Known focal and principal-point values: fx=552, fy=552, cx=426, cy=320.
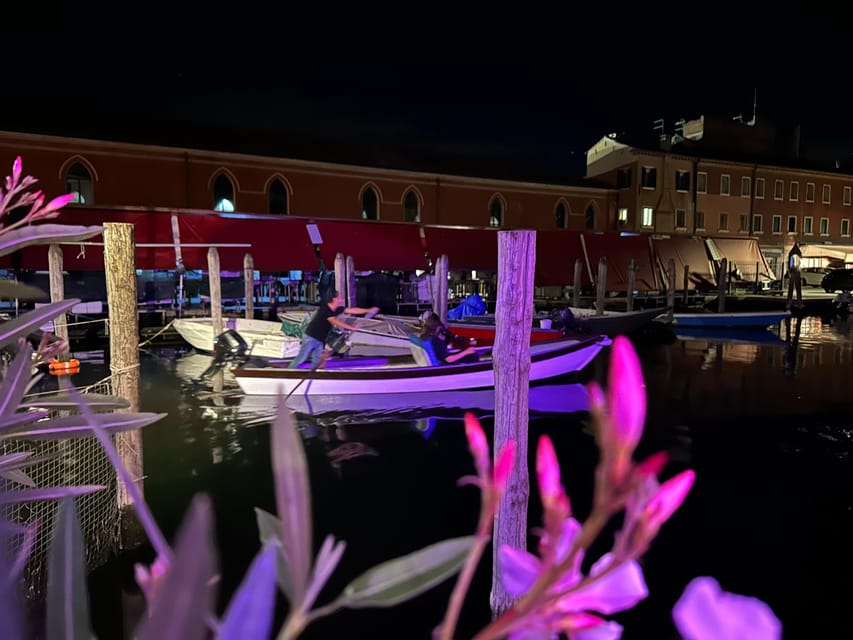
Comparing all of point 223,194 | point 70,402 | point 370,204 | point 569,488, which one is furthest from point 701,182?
point 70,402

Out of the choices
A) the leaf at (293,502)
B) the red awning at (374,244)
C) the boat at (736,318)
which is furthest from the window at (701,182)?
the leaf at (293,502)

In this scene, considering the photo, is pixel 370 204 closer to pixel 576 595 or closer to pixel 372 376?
pixel 372 376

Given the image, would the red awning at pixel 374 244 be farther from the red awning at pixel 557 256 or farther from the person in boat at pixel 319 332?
the person in boat at pixel 319 332

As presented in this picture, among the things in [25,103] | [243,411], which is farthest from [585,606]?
[25,103]

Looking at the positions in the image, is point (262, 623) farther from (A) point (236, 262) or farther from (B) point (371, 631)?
(A) point (236, 262)

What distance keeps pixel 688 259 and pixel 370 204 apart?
16.4 meters

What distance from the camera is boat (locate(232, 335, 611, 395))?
10203 mm

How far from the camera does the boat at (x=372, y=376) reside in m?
10.2

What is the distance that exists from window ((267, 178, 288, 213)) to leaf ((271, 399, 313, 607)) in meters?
25.5

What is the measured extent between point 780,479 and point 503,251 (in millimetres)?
5585

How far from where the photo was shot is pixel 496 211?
29.8m

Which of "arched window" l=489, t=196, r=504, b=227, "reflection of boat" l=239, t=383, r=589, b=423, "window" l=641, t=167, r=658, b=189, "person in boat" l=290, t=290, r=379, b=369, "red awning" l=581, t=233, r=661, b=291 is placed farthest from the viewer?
"window" l=641, t=167, r=658, b=189

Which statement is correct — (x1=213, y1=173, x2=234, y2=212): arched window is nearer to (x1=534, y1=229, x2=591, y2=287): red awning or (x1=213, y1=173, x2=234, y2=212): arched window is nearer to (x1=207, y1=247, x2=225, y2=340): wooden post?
(x1=207, y1=247, x2=225, y2=340): wooden post

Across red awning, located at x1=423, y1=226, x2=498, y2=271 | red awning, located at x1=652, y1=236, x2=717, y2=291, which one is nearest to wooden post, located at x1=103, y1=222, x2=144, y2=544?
red awning, located at x1=423, y1=226, x2=498, y2=271
